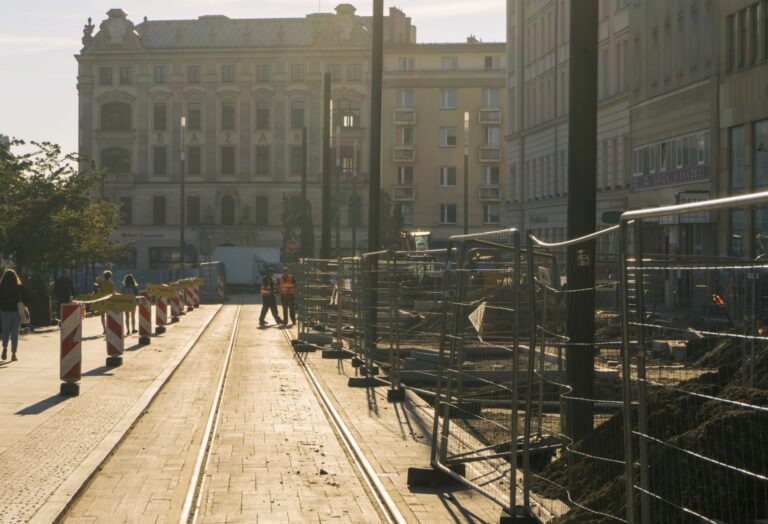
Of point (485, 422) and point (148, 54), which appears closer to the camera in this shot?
point (485, 422)

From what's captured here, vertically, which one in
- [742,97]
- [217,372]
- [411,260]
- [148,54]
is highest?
[148,54]

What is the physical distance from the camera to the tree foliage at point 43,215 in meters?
42.7

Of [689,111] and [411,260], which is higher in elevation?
[689,111]

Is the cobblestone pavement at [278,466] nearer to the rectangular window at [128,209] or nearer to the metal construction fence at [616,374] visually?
the metal construction fence at [616,374]

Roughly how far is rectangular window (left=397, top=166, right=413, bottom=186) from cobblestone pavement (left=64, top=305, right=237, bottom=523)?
89731 mm

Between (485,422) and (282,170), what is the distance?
99926 millimetres

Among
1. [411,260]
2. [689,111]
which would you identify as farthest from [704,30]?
[411,260]

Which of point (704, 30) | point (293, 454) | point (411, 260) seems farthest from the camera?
point (704, 30)

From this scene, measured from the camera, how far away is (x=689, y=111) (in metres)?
49.6

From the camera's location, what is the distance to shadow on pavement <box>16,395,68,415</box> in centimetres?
1658

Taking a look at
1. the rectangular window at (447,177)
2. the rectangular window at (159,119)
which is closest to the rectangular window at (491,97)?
the rectangular window at (447,177)

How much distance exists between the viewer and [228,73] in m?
111

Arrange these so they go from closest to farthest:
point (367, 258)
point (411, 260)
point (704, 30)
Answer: point (411, 260)
point (367, 258)
point (704, 30)

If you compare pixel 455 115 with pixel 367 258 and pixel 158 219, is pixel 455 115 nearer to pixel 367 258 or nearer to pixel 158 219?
pixel 158 219
